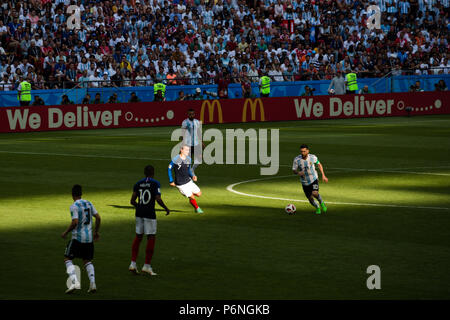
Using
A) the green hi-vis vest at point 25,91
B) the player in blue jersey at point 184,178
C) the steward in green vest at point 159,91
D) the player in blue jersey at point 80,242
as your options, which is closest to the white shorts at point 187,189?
the player in blue jersey at point 184,178

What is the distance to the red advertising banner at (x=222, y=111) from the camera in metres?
41.5

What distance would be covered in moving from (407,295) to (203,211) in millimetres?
8193

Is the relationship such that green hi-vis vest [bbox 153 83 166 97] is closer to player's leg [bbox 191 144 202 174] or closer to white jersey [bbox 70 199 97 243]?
player's leg [bbox 191 144 202 174]

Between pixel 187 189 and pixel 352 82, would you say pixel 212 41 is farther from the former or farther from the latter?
pixel 187 189

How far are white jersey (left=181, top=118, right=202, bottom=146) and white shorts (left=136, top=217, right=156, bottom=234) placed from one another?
12221mm

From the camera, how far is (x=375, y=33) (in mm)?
54688

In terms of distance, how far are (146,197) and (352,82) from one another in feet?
119

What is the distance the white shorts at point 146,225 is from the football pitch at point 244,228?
27.4 inches

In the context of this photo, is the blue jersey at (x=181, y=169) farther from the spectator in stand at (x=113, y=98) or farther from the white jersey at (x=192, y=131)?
the spectator in stand at (x=113, y=98)

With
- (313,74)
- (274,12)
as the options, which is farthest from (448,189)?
(274,12)

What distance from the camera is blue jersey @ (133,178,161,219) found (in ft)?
45.0

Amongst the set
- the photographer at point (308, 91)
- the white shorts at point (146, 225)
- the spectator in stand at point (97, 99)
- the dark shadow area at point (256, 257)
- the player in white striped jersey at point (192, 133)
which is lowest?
the dark shadow area at point (256, 257)

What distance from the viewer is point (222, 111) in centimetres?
4609

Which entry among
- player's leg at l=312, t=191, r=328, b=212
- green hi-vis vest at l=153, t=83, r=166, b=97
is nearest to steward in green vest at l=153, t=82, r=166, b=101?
green hi-vis vest at l=153, t=83, r=166, b=97
